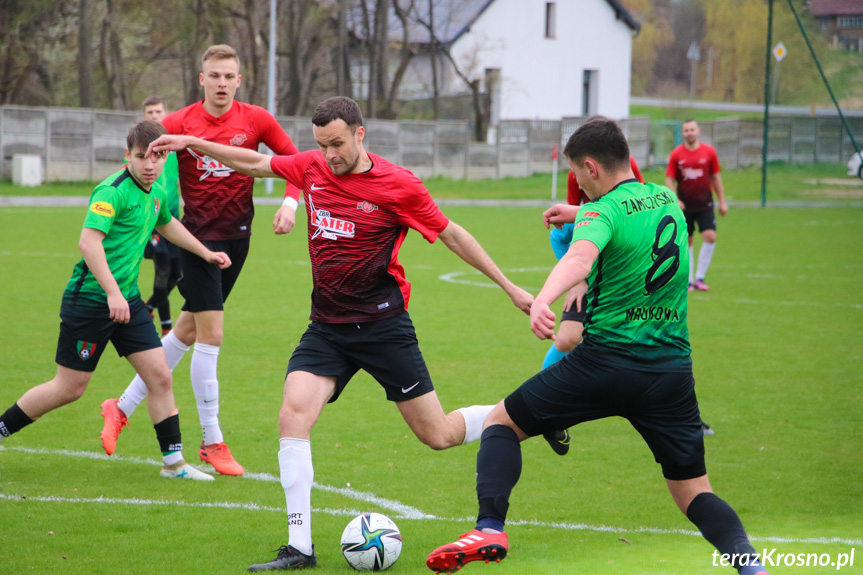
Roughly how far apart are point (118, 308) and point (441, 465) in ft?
7.61

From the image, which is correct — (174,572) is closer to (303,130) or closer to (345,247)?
(345,247)

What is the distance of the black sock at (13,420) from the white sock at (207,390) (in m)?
0.99

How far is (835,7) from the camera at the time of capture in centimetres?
2475

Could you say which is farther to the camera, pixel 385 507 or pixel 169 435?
pixel 169 435

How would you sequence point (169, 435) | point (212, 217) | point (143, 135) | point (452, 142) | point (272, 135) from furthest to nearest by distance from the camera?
point (452, 142)
point (272, 135)
point (212, 217)
point (169, 435)
point (143, 135)

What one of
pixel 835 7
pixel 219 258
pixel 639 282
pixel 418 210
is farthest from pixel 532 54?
pixel 639 282

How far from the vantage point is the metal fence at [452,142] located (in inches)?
1158

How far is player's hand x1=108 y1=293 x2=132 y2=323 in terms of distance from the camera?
5.18m

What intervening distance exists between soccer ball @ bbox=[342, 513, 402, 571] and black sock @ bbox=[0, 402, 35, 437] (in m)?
2.22

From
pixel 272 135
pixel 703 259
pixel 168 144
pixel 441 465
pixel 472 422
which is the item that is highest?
pixel 272 135

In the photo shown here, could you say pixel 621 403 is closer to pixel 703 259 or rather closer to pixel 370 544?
pixel 370 544

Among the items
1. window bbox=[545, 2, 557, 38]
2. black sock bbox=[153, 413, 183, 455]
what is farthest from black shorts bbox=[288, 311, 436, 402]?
window bbox=[545, 2, 557, 38]

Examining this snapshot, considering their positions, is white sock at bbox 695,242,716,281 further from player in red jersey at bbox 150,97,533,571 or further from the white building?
the white building

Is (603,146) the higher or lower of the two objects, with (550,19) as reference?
lower
